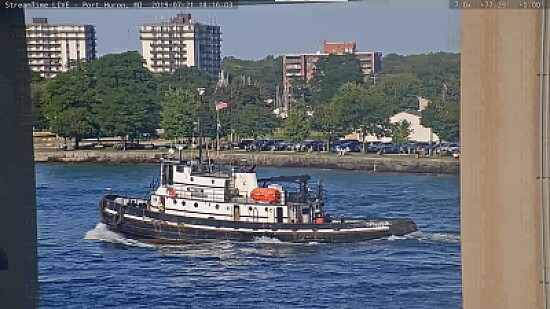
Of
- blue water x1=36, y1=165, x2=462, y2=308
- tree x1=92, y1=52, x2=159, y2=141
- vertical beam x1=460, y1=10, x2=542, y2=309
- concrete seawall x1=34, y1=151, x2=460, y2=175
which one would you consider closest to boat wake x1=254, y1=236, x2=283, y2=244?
blue water x1=36, y1=165, x2=462, y2=308

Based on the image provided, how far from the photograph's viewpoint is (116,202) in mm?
2303

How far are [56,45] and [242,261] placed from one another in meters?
0.88

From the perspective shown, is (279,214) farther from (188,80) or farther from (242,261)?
(188,80)

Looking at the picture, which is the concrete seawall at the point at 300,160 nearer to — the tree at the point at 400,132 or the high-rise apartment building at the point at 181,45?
the tree at the point at 400,132

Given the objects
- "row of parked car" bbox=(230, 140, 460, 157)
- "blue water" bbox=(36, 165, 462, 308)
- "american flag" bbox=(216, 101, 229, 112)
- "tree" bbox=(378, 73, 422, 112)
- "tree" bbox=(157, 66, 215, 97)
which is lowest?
A: "blue water" bbox=(36, 165, 462, 308)

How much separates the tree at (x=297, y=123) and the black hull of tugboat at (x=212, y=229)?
279 millimetres

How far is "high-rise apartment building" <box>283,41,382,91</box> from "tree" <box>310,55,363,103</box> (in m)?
0.01

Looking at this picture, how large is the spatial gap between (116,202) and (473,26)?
121 centimetres

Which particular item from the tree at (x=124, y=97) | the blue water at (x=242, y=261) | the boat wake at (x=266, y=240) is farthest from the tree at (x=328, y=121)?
the tree at (x=124, y=97)

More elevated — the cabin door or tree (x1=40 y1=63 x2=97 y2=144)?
tree (x1=40 y1=63 x2=97 y2=144)

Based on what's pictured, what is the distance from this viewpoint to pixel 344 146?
2.30 m

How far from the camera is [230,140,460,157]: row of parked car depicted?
89.7 inches

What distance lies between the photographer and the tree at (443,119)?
2234 millimetres

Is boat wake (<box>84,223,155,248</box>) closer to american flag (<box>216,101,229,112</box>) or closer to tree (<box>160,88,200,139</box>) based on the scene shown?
tree (<box>160,88,200,139</box>)
